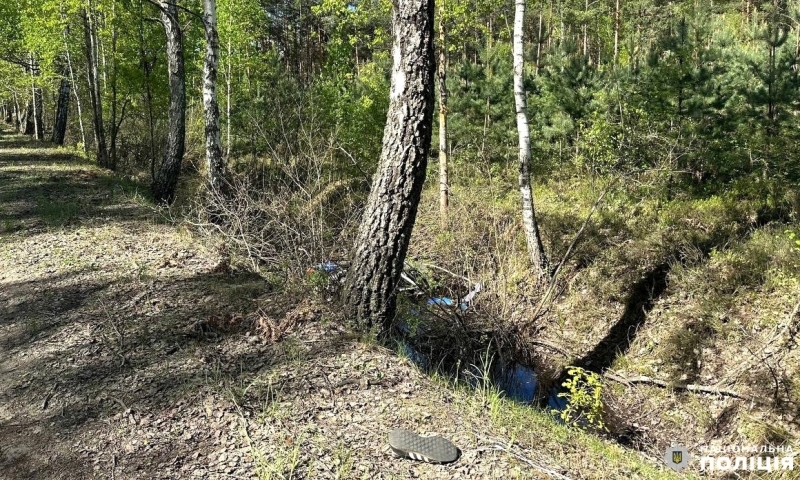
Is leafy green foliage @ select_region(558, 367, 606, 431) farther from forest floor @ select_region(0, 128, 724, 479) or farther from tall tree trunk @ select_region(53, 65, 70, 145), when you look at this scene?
tall tree trunk @ select_region(53, 65, 70, 145)

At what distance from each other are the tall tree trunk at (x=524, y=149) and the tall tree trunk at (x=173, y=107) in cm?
581

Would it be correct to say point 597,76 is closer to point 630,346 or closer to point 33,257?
point 630,346

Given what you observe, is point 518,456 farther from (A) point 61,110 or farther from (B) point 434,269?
(A) point 61,110

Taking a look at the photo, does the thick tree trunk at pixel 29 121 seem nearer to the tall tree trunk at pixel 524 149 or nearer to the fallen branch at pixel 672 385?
the tall tree trunk at pixel 524 149

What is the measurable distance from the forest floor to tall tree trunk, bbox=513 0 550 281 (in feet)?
14.4

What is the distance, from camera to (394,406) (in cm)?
351

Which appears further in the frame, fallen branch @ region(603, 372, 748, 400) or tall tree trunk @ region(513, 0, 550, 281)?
tall tree trunk @ region(513, 0, 550, 281)

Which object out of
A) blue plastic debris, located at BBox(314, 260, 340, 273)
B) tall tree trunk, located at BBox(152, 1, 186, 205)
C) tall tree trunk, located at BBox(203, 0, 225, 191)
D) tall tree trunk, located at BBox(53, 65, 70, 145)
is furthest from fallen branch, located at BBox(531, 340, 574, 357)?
tall tree trunk, located at BBox(53, 65, 70, 145)

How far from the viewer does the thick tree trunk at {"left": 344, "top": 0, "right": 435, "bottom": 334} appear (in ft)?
13.3

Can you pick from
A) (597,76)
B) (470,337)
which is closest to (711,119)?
(597,76)

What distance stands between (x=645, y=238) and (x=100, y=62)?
1790 cm

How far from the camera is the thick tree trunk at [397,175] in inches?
159

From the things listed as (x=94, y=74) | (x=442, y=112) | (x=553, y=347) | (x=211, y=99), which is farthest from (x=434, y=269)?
(x=94, y=74)

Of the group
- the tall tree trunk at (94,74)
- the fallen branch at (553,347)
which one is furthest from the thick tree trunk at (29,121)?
the fallen branch at (553,347)
